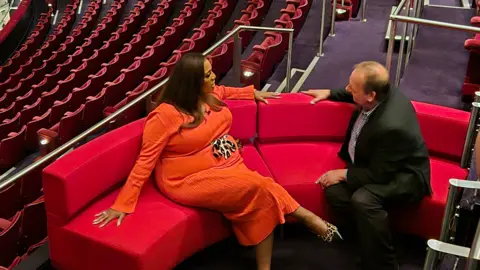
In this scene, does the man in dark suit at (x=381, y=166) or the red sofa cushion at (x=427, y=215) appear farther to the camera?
the red sofa cushion at (x=427, y=215)

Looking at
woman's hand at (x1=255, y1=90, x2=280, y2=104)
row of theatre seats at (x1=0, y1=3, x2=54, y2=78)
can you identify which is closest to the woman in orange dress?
woman's hand at (x1=255, y1=90, x2=280, y2=104)

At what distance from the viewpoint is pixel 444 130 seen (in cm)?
211

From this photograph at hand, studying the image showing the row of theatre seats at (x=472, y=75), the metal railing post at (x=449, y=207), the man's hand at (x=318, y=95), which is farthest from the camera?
the row of theatre seats at (x=472, y=75)

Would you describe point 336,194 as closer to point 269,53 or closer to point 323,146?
point 323,146

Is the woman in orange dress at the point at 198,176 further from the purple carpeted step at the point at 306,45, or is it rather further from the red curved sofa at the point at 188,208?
the purple carpeted step at the point at 306,45

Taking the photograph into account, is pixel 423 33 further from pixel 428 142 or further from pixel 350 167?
pixel 350 167

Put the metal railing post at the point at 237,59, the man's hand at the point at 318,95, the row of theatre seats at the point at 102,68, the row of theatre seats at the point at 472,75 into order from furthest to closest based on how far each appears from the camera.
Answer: the row of theatre seats at the point at 102,68 < the metal railing post at the point at 237,59 < the row of theatre seats at the point at 472,75 < the man's hand at the point at 318,95

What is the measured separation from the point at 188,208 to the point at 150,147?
8.6 inches

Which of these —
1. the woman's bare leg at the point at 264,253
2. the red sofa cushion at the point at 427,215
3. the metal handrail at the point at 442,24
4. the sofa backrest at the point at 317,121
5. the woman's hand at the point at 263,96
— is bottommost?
the woman's bare leg at the point at 264,253

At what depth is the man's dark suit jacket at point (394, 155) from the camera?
1815mm

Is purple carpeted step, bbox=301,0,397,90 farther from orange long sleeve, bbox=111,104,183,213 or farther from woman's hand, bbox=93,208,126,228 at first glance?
woman's hand, bbox=93,208,126,228

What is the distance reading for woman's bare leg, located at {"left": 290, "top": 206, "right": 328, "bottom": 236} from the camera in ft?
5.97

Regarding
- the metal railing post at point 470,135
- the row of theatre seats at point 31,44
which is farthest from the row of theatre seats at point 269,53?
the row of theatre seats at point 31,44

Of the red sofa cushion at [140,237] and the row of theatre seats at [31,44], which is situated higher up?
the red sofa cushion at [140,237]
